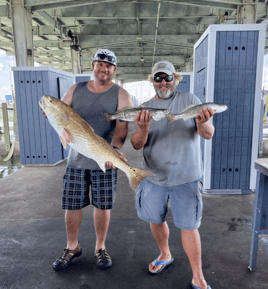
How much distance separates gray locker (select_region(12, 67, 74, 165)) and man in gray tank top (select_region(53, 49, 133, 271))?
14.5ft

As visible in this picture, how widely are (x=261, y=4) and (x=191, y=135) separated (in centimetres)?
904

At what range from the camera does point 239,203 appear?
3957mm

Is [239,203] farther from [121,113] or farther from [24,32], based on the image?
[24,32]

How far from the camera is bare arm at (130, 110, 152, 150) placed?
1.77 m

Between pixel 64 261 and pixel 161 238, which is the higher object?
pixel 161 238

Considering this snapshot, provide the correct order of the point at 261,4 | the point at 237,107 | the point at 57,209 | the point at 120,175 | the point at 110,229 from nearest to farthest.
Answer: the point at 110,229
the point at 57,209
the point at 237,107
the point at 120,175
the point at 261,4

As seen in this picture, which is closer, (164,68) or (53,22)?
(164,68)

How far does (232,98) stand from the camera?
4.12m

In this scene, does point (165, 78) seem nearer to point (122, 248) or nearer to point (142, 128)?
point (142, 128)

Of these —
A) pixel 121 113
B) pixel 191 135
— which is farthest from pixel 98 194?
pixel 191 135

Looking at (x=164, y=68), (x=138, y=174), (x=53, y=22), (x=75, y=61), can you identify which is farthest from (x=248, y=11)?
(x=75, y=61)

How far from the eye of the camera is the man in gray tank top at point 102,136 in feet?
7.18

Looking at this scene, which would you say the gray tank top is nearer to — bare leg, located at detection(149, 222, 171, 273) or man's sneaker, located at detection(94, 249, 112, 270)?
bare leg, located at detection(149, 222, 171, 273)

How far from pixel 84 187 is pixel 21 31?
6.44 metres
